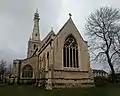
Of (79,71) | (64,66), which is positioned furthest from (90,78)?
(64,66)

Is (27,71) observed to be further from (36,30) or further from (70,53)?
(36,30)

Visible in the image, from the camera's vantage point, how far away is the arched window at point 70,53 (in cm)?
2072

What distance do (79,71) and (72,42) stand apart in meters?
4.83

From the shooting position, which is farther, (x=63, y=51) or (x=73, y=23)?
(x=73, y=23)

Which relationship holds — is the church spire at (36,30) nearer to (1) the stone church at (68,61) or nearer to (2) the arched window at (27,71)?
(2) the arched window at (27,71)

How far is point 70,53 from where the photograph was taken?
70.5 feet

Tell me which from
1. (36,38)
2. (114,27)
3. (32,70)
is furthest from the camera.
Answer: (36,38)

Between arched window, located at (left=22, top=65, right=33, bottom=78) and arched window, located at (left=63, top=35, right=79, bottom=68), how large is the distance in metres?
13.7

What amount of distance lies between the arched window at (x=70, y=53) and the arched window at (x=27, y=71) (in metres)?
13.7

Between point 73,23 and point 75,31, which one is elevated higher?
point 73,23

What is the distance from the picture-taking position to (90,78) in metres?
21.4

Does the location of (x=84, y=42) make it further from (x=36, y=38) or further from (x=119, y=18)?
(x=36, y=38)

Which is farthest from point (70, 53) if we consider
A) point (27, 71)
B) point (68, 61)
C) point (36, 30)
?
point (36, 30)

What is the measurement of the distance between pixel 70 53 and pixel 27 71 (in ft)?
47.9
